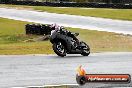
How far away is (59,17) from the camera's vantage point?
147 ft

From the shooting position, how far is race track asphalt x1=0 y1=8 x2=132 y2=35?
3481 cm

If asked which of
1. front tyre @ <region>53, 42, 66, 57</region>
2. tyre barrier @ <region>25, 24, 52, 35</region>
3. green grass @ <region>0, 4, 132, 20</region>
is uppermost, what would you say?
front tyre @ <region>53, 42, 66, 57</region>

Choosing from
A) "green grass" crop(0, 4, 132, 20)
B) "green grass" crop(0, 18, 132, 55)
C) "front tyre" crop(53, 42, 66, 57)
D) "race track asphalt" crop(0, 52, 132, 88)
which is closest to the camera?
"race track asphalt" crop(0, 52, 132, 88)

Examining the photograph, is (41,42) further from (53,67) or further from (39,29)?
(53,67)

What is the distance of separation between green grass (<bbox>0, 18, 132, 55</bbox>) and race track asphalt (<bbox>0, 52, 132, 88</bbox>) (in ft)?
8.43

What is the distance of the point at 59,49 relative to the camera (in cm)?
1619

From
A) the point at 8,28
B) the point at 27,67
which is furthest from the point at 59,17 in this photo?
the point at 27,67

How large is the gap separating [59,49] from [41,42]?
26.2 feet

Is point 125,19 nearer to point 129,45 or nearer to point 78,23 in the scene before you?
point 78,23

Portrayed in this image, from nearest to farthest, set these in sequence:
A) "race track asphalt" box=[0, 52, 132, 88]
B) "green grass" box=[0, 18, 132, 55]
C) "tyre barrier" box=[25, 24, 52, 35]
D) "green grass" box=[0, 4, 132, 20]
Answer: "race track asphalt" box=[0, 52, 132, 88] → "green grass" box=[0, 18, 132, 55] → "tyre barrier" box=[25, 24, 52, 35] → "green grass" box=[0, 4, 132, 20]

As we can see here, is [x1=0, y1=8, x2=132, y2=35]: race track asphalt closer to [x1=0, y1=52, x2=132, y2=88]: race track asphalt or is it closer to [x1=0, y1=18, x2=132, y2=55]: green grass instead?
[x1=0, y1=18, x2=132, y2=55]: green grass

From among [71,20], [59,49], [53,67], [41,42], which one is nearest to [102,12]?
[71,20]

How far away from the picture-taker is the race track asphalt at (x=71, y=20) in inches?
1371

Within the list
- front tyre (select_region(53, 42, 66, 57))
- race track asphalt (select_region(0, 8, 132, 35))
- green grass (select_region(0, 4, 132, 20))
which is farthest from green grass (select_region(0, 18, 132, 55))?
green grass (select_region(0, 4, 132, 20))
